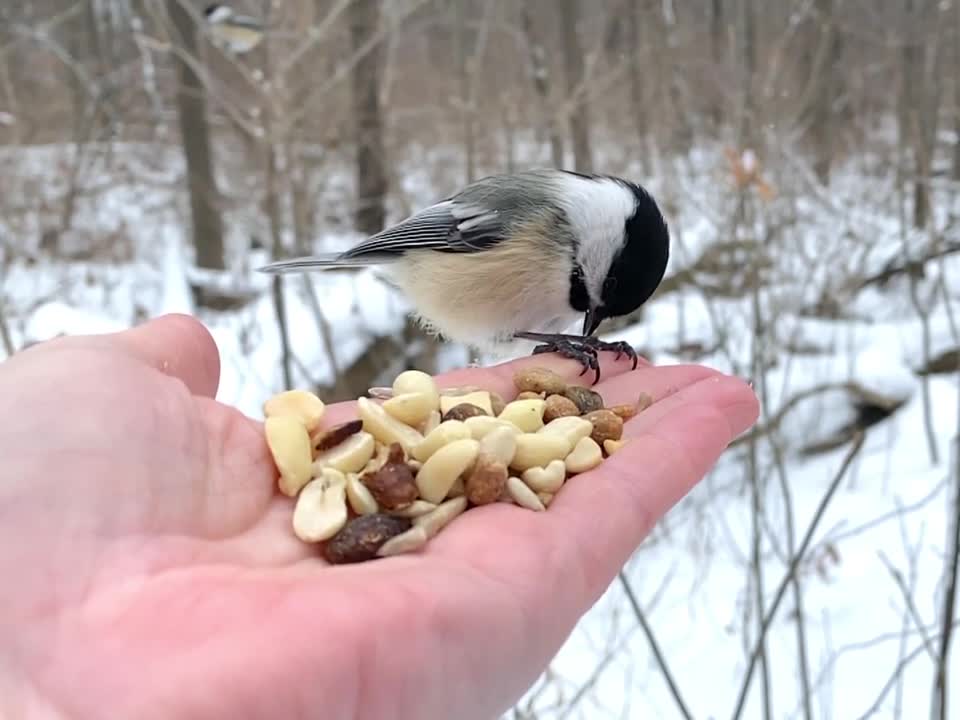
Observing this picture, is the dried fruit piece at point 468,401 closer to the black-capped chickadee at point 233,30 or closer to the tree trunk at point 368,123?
the black-capped chickadee at point 233,30

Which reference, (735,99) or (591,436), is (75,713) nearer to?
(591,436)

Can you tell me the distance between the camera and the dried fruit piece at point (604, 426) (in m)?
0.75

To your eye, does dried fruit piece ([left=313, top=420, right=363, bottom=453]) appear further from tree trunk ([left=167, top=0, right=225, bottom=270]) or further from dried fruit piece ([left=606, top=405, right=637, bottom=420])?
tree trunk ([left=167, top=0, right=225, bottom=270])

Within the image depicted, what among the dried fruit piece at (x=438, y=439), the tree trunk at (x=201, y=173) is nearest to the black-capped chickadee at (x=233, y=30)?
the dried fruit piece at (x=438, y=439)

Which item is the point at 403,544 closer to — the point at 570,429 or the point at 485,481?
the point at 485,481

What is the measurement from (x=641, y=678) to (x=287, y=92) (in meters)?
1.26

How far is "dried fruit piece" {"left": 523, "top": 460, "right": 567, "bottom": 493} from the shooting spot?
644 mm

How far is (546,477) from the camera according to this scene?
2.13ft

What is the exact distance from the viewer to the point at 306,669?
383 mm

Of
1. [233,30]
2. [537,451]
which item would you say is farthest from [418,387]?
[233,30]

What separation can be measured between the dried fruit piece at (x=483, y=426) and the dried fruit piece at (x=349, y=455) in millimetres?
84

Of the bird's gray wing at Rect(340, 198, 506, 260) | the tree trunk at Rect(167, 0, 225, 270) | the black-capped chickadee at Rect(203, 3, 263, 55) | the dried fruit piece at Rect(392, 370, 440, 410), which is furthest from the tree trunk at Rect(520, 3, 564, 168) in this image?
the dried fruit piece at Rect(392, 370, 440, 410)

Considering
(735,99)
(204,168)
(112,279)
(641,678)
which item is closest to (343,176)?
(204,168)

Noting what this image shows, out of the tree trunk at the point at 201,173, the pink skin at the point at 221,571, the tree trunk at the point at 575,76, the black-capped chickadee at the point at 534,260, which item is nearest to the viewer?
the pink skin at the point at 221,571
